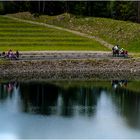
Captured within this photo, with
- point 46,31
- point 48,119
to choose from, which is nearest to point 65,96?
point 48,119

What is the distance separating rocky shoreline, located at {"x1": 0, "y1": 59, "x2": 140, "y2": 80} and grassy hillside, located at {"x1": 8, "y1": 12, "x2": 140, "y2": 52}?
12854 millimetres

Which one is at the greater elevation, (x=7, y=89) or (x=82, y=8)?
(x=82, y=8)

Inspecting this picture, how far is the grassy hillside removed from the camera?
10581 cm

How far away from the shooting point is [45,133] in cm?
5122

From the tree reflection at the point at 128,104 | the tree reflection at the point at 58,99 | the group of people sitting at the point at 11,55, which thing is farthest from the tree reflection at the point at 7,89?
the tree reflection at the point at 128,104

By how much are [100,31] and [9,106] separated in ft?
175

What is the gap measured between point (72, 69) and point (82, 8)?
47.1m

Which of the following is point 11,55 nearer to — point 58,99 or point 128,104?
point 58,99

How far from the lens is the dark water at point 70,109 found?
52.3 meters

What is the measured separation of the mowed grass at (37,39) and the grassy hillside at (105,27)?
16.8 feet

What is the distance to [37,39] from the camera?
10494cm

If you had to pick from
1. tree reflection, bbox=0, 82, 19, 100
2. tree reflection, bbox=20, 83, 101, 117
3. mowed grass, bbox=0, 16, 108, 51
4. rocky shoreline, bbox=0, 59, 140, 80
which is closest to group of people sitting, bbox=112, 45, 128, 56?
rocky shoreline, bbox=0, 59, 140, 80

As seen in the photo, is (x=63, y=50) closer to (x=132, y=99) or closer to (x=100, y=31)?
(x=100, y=31)

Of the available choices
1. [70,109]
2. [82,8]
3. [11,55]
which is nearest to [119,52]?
[11,55]
